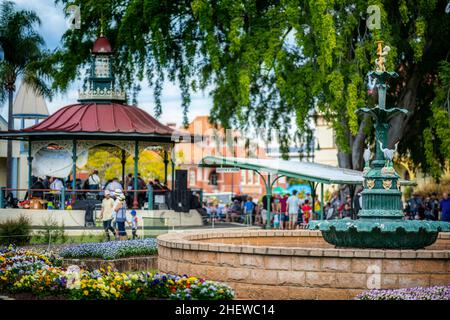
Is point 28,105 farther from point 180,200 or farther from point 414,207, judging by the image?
point 414,207

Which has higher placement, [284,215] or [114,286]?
[284,215]

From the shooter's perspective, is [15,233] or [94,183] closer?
[15,233]

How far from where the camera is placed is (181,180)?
35.7m

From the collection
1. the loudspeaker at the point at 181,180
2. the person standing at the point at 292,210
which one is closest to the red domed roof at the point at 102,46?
the loudspeaker at the point at 181,180

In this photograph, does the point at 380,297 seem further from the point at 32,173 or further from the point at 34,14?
the point at 34,14

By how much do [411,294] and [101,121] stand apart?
24815 millimetres

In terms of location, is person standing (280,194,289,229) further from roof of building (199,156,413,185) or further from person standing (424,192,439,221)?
person standing (424,192,439,221)

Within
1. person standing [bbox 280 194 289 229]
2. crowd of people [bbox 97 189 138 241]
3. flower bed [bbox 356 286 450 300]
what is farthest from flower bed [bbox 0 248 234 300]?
person standing [bbox 280 194 289 229]

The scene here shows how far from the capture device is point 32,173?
3884cm

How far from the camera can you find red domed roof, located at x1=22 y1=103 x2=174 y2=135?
3578 cm

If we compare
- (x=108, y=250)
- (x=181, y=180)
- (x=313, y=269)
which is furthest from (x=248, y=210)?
(x=313, y=269)

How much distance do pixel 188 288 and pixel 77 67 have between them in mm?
28983

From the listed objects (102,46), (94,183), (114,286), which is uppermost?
(102,46)
